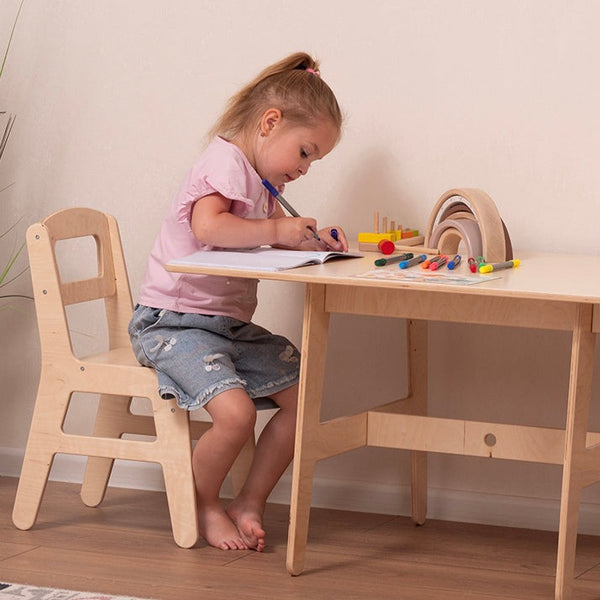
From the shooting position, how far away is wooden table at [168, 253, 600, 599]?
5.93 feet

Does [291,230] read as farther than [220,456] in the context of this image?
No

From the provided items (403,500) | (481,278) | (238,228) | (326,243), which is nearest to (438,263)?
→ (481,278)

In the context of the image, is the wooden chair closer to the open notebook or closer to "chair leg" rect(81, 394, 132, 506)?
"chair leg" rect(81, 394, 132, 506)

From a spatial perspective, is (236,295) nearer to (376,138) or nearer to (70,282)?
(70,282)

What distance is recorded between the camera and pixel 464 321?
6.28ft

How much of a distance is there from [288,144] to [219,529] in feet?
2.45

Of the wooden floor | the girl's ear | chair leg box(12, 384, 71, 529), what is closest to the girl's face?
the girl's ear

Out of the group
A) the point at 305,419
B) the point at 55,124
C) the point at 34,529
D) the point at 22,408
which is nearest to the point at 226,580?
the point at 305,419

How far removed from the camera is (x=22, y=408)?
2.78 meters

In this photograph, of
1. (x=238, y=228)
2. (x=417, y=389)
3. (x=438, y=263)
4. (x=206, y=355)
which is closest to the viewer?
(x=438, y=263)

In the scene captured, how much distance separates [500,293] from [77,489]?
1.32 m

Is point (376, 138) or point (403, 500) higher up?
point (376, 138)

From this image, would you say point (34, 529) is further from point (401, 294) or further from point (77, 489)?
point (401, 294)

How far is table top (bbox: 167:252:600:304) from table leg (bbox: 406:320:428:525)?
1.10ft
